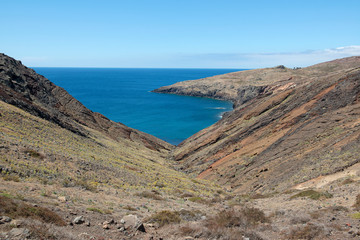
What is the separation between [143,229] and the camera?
11562mm

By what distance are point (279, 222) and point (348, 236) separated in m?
3.22

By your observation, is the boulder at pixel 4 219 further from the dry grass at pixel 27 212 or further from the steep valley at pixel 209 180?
the dry grass at pixel 27 212

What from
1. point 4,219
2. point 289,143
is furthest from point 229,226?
point 289,143

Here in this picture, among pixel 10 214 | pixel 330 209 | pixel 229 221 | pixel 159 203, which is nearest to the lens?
pixel 10 214

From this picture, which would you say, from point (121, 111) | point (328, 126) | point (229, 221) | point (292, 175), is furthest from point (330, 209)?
point (121, 111)

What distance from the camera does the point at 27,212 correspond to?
10.1 m

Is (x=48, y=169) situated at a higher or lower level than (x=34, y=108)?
lower

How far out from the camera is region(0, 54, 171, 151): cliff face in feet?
130

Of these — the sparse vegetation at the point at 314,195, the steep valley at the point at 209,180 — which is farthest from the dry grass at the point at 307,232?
the sparse vegetation at the point at 314,195

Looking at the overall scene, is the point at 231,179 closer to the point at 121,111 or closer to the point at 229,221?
the point at 229,221

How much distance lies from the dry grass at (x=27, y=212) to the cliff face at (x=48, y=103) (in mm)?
29506

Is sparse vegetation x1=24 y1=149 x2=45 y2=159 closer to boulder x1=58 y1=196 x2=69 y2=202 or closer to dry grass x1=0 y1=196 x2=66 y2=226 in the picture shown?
boulder x1=58 y1=196 x2=69 y2=202

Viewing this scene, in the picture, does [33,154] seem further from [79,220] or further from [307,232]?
[307,232]

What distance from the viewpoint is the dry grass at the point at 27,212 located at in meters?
9.79
